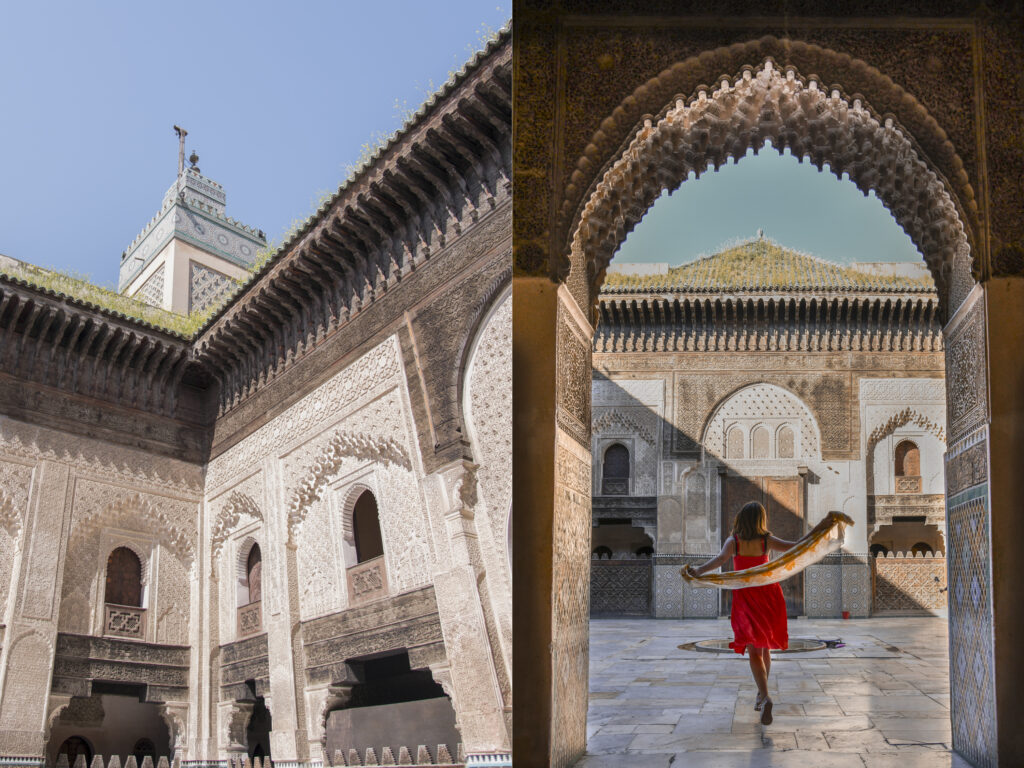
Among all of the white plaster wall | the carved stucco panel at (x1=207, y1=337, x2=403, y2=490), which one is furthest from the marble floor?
the white plaster wall

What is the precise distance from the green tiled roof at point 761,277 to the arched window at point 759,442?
1.69 metres

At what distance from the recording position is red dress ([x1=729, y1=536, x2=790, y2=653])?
3.09 metres

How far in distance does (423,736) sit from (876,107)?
5322 mm

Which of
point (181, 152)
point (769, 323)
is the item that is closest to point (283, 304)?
point (181, 152)

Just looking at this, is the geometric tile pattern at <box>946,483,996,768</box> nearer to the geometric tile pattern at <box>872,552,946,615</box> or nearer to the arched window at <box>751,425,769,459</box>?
the geometric tile pattern at <box>872,552,946,615</box>

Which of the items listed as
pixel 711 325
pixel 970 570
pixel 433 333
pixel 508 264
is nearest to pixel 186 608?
pixel 433 333

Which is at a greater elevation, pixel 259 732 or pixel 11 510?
pixel 11 510

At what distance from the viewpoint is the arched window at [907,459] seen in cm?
1112

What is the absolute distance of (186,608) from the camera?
892cm

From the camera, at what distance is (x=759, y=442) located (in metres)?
11.5

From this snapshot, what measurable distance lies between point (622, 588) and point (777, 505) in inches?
80.7

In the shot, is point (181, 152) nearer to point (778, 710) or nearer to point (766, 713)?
point (778, 710)

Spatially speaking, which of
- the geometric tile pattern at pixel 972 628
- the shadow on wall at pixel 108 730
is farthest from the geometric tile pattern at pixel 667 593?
the geometric tile pattern at pixel 972 628

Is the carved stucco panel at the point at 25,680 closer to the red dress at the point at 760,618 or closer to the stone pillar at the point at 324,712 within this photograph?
the stone pillar at the point at 324,712
